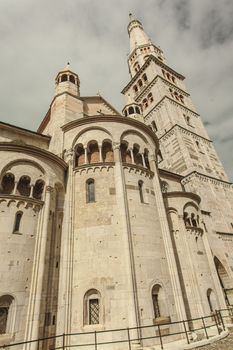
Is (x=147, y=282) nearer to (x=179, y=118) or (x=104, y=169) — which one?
(x=104, y=169)

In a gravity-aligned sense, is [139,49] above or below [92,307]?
above

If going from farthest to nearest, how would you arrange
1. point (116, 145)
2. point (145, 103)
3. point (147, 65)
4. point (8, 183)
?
point (147, 65) < point (145, 103) < point (116, 145) < point (8, 183)

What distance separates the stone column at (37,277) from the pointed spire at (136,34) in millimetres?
52669

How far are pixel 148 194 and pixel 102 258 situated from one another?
5.69 metres

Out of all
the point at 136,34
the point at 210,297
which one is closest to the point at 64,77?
the point at 210,297

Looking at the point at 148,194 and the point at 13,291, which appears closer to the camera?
the point at 13,291

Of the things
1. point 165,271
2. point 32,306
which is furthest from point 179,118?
point 32,306

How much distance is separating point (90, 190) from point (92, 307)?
276 inches

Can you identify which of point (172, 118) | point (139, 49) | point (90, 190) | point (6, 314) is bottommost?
point (6, 314)

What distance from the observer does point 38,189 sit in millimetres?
14297

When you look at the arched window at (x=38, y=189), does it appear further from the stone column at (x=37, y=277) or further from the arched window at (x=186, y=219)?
the arched window at (x=186, y=219)

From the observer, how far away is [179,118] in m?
35.3

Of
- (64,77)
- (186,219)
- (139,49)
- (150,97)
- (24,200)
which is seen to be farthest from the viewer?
(139,49)

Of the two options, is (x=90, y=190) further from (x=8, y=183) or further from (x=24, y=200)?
(x=8, y=183)
